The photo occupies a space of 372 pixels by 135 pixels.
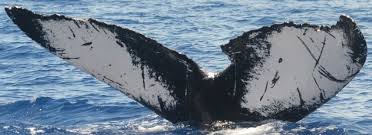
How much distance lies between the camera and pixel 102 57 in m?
6.14

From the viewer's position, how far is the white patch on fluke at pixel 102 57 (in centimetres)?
602

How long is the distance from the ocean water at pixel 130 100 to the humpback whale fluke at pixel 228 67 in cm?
27

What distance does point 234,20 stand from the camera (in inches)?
677

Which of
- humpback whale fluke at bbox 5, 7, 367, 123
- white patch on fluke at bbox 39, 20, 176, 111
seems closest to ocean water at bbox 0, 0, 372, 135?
A: humpback whale fluke at bbox 5, 7, 367, 123

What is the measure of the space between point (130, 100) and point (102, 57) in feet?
11.4

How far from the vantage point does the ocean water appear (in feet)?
24.8

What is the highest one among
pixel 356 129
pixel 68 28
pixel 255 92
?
pixel 68 28

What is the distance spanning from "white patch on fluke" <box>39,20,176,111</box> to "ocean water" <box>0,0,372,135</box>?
50 cm

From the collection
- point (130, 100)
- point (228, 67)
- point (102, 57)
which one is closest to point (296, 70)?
point (228, 67)

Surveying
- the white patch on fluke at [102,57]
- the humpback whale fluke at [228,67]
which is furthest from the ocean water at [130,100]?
the white patch on fluke at [102,57]

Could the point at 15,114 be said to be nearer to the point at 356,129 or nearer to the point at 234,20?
the point at 356,129

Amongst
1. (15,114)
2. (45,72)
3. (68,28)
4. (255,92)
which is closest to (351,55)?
(255,92)

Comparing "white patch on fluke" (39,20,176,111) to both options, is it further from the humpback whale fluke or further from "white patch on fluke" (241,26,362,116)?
"white patch on fluke" (241,26,362,116)

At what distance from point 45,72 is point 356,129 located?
5.81 meters
